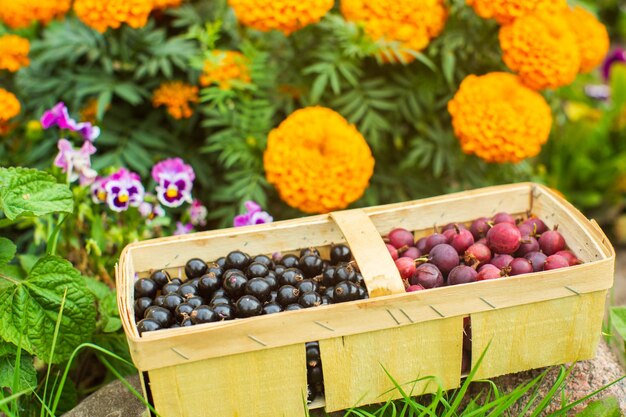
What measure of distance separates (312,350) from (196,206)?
0.91 m

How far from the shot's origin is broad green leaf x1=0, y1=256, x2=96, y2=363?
5.87ft

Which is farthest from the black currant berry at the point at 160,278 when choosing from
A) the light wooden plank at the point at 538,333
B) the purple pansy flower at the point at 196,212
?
the light wooden plank at the point at 538,333

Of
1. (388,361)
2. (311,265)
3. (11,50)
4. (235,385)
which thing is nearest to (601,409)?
(388,361)

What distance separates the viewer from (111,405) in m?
1.88

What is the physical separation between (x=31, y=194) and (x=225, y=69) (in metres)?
0.87

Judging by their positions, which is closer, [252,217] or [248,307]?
[248,307]

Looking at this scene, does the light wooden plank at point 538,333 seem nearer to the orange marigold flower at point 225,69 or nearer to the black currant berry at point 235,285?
the black currant berry at point 235,285

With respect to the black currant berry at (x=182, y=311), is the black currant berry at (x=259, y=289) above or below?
above

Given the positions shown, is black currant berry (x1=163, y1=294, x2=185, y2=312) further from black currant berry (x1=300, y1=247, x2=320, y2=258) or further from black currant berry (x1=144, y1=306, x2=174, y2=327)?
black currant berry (x1=300, y1=247, x2=320, y2=258)

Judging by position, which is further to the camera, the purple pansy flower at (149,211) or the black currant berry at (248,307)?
the purple pansy flower at (149,211)

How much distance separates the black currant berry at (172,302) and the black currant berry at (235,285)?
0.37 ft

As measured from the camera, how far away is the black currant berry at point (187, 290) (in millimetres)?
1714

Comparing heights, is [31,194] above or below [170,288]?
above

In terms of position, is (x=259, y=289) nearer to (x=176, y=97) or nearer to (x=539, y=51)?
(x=176, y=97)
